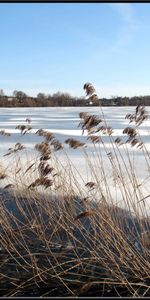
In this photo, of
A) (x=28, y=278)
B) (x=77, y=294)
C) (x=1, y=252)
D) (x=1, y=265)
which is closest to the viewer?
(x=77, y=294)

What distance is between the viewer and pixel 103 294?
7.46ft

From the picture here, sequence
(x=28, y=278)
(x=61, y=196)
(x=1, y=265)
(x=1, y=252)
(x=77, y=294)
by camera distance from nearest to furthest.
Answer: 1. (x=77, y=294)
2. (x=28, y=278)
3. (x=1, y=265)
4. (x=1, y=252)
5. (x=61, y=196)

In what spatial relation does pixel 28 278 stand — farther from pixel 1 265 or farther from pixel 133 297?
pixel 133 297

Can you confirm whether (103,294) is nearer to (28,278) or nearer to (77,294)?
(77,294)

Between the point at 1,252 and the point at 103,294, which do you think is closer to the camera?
the point at 103,294

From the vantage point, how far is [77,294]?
2.25 metres

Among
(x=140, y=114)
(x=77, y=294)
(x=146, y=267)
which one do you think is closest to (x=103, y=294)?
(x=77, y=294)

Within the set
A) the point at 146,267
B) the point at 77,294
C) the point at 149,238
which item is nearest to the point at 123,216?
the point at 149,238

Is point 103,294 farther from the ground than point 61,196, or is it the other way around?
point 61,196

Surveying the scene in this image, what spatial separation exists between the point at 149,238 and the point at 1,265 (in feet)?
3.47

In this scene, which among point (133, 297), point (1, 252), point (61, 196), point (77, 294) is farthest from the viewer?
point (61, 196)

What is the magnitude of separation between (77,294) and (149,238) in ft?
2.10

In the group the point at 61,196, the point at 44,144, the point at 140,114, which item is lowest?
the point at 61,196

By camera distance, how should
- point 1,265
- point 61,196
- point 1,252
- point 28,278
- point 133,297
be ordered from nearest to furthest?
point 133,297, point 28,278, point 1,265, point 1,252, point 61,196
